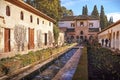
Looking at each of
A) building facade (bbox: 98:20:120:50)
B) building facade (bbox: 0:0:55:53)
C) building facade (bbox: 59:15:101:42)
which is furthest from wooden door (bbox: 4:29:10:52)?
building facade (bbox: 59:15:101:42)

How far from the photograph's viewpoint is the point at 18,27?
20.9m

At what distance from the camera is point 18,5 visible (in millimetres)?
20656

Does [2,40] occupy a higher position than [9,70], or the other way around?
[2,40]

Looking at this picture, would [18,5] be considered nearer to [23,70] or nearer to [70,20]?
[23,70]

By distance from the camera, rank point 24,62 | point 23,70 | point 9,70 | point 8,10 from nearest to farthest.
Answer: point 9,70
point 23,70
point 24,62
point 8,10

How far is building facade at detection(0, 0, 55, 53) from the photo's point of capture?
17.8m

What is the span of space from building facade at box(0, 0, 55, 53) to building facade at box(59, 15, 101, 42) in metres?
43.7

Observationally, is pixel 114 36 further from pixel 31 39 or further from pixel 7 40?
pixel 7 40

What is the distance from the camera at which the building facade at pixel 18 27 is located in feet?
58.5

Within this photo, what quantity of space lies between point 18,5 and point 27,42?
14.5 feet

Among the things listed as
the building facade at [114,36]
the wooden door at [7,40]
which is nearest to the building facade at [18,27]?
the wooden door at [7,40]

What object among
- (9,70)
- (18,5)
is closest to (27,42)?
(18,5)

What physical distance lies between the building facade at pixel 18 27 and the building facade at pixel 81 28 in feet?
143

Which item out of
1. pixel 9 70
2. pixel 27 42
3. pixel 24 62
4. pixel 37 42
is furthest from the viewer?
pixel 37 42
